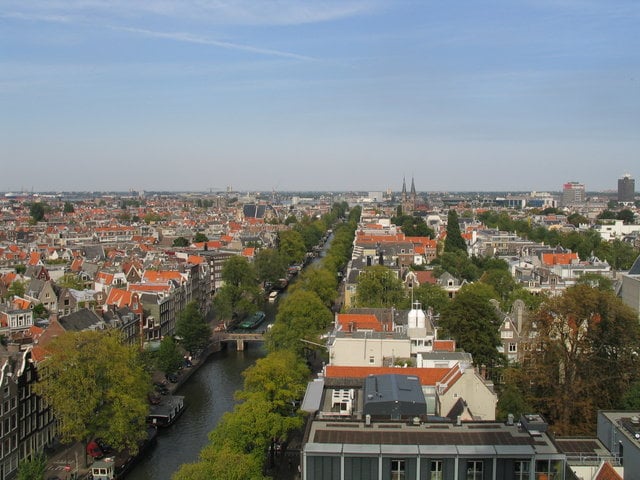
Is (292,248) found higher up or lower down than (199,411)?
higher up

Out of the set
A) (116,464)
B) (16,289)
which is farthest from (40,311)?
(116,464)

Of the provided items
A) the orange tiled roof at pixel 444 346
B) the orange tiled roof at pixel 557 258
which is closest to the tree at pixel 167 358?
the orange tiled roof at pixel 444 346

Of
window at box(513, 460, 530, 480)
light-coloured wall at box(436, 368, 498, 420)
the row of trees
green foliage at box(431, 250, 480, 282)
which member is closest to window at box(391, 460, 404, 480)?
window at box(513, 460, 530, 480)

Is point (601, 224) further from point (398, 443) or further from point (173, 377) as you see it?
point (398, 443)

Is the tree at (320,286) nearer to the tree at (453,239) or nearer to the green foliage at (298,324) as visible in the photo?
the green foliage at (298,324)

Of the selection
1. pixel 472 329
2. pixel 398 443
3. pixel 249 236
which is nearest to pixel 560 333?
pixel 472 329

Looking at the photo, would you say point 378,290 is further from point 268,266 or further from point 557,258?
point 557,258

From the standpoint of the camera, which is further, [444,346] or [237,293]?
[237,293]
